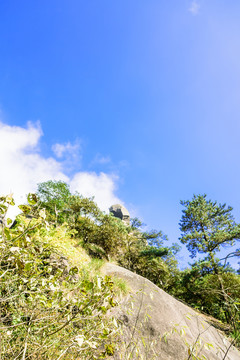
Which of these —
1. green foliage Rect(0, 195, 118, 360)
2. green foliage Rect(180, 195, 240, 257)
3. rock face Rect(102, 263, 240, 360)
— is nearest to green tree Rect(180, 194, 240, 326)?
green foliage Rect(180, 195, 240, 257)

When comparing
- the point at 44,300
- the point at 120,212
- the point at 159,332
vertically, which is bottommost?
the point at 159,332

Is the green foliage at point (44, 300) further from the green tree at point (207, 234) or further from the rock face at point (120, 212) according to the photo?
the rock face at point (120, 212)

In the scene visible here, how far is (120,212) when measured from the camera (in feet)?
185

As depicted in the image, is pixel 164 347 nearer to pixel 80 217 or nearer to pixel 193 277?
pixel 80 217

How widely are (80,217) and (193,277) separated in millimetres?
9821

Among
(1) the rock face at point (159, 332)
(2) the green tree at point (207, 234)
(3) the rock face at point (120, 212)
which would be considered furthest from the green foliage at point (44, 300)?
(3) the rock face at point (120, 212)

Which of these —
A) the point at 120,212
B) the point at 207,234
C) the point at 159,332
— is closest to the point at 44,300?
the point at 159,332

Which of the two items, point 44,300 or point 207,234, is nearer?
point 44,300

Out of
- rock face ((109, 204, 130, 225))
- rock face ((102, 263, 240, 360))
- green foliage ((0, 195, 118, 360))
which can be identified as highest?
rock face ((109, 204, 130, 225))

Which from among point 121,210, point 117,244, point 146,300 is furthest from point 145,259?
point 121,210

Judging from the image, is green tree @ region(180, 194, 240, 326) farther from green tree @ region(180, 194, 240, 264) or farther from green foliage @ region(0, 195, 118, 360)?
green foliage @ region(0, 195, 118, 360)

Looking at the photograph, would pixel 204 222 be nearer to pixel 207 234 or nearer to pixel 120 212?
pixel 207 234

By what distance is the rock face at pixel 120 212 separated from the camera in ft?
182

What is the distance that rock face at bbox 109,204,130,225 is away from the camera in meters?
55.4
